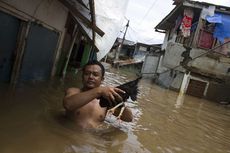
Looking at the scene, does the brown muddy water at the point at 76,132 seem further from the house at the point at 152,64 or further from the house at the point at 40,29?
the house at the point at 152,64

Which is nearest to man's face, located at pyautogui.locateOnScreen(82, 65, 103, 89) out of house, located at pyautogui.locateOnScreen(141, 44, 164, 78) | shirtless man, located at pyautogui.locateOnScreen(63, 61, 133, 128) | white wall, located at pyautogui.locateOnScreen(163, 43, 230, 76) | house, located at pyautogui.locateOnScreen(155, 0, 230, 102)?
shirtless man, located at pyautogui.locateOnScreen(63, 61, 133, 128)

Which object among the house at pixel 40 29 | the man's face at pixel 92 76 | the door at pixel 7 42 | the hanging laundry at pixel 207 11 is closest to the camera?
the man's face at pixel 92 76

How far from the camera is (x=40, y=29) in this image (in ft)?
25.4

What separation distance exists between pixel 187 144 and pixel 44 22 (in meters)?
4.53

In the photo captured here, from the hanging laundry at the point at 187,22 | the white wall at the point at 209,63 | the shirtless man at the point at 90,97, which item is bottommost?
the shirtless man at the point at 90,97

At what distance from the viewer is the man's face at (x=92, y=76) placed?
13.6ft

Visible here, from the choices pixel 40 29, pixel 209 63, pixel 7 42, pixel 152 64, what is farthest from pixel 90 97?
pixel 152 64

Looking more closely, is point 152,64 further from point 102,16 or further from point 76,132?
point 76,132

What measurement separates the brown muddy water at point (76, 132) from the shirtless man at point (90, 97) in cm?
17

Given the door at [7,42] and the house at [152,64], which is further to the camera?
the house at [152,64]

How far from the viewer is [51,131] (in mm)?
4539

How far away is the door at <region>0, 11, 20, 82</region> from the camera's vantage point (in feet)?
19.8

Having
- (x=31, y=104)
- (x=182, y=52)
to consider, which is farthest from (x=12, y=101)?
(x=182, y=52)

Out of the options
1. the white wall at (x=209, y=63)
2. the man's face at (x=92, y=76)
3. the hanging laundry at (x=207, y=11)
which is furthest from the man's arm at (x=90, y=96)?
the hanging laundry at (x=207, y=11)
